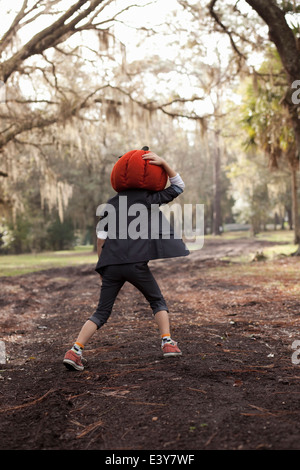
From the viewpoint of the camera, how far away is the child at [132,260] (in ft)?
12.8

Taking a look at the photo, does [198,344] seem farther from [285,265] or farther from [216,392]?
[285,265]

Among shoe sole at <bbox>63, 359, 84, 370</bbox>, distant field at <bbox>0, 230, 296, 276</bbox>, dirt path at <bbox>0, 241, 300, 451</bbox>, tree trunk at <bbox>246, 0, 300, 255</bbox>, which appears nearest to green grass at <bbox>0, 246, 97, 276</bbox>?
distant field at <bbox>0, 230, 296, 276</bbox>

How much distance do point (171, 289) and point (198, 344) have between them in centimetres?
491

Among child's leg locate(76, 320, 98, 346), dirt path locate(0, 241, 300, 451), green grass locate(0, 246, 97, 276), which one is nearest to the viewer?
dirt path locate(0, 241, 300, 451)

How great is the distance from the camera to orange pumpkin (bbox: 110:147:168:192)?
13.0 feet

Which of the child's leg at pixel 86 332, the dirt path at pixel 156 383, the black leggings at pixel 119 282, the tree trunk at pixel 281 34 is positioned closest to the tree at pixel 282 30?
the tree trunk at pixel 281 34

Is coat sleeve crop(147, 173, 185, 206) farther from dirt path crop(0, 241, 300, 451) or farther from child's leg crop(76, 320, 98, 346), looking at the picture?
dirt path crop(0, 241, 300, 451)

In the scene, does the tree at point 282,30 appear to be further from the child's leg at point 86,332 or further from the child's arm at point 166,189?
the child's leg at point 86,332

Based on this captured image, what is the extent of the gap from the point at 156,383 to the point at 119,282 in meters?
1.00

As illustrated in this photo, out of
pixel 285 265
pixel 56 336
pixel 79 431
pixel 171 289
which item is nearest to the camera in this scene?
pixel 79 431

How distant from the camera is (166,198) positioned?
409cm

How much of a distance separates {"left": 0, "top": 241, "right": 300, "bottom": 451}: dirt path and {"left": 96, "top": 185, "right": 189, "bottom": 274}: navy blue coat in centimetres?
87

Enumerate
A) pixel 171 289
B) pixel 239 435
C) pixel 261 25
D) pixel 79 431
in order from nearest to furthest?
1. pixel 239 435
2. pixel 79 431
3. pixel 171 289
4. pixel 261 25
